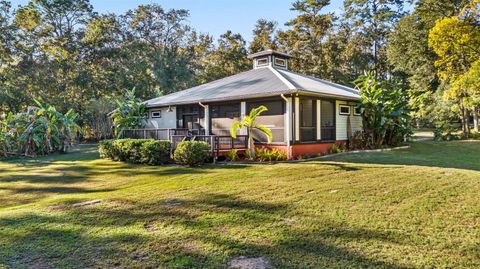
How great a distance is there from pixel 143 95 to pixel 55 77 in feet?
24.4

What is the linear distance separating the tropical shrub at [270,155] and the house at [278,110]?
31 cm

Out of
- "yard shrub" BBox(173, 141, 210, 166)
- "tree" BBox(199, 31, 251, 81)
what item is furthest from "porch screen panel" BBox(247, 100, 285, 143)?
"tree" BBox(199, 31, 251, 81)

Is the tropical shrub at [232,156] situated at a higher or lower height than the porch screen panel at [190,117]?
lower

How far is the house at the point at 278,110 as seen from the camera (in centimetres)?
1162

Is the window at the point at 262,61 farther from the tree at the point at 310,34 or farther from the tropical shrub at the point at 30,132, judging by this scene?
the tree at the point at 310,34

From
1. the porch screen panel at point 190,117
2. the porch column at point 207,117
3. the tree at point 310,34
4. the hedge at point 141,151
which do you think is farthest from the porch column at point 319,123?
the tree at point 310,34

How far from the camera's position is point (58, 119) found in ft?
54.4

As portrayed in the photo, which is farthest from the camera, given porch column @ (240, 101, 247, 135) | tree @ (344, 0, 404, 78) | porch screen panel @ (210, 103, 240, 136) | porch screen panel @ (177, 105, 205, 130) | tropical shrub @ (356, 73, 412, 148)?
tree @ (344, 0, 404, 78)

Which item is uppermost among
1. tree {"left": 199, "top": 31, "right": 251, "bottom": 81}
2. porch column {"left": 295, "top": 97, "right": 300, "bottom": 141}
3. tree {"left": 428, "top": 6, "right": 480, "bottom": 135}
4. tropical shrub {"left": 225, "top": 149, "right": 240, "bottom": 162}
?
tree {"left": 199, "top": 31, "right": 251, "bottom": 81}

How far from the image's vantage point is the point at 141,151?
11633mm

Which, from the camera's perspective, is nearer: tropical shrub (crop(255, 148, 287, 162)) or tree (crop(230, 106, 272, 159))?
tree (crop(230, 106, 272, 159))

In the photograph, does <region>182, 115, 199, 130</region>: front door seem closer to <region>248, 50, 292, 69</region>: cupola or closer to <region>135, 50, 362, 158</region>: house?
<region>135, 50, 362, 158</region>: house

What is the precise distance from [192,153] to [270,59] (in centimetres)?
813

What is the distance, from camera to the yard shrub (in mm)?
10320
